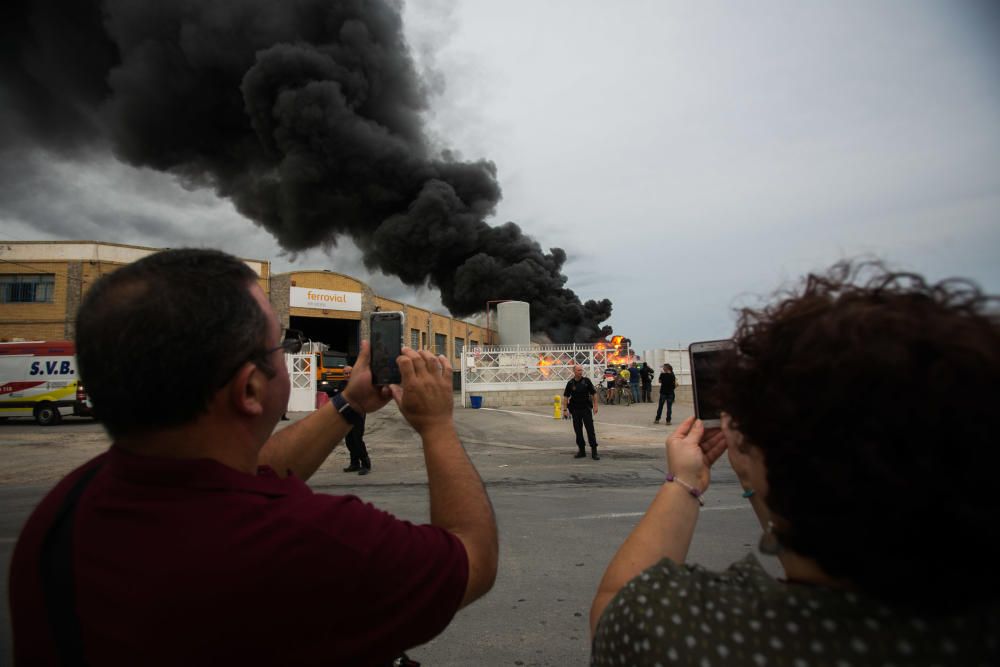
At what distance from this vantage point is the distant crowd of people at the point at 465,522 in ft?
2.32

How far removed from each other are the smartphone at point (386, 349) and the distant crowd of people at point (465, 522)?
57cm

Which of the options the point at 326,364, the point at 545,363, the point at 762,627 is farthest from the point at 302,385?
the point at 762,627

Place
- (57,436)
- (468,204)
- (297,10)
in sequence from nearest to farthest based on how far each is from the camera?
Answer: (57,436), (297,10), (468,204)

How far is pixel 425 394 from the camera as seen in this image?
134cm

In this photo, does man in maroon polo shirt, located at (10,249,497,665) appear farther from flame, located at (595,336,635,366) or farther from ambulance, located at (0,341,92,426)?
flame, located at (595,336,635,366)

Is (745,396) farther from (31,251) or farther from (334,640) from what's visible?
(31,251)

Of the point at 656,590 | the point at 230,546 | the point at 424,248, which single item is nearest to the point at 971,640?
the point at 656,590

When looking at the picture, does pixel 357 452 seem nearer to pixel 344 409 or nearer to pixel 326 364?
pixel 344 409

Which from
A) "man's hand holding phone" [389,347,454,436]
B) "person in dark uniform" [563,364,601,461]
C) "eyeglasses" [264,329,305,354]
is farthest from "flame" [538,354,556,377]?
"man's hand holding phone" [389,347,454,436]

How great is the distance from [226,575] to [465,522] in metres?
0.46

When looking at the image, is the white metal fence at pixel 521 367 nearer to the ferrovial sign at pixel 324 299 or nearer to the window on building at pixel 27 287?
the ferrovial sign at pixel 324 299

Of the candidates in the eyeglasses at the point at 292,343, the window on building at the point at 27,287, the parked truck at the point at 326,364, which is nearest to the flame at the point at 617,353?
the parked truck at the point at 326,364

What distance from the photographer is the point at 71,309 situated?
2644 centimetres

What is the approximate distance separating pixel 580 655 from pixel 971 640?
84.1 inches
